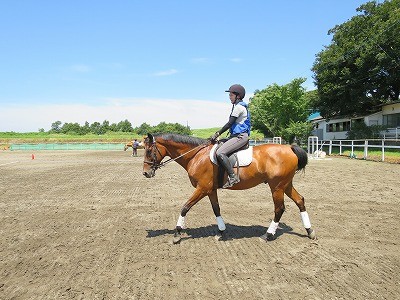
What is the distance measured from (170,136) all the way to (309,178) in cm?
1025

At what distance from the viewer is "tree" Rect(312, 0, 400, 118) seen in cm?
3178

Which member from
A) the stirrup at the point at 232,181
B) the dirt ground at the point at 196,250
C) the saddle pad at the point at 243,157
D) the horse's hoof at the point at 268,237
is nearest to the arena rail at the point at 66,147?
the dirt ground at the point at 196,250

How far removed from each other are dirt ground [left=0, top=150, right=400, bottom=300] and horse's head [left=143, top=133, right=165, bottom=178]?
4.65ft

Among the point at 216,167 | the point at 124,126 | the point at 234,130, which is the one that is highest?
the point at 124,126

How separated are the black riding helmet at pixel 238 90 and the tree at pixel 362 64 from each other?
31.4 m

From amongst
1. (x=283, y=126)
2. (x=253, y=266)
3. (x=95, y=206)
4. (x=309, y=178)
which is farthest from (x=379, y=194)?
(x=283, y=126)

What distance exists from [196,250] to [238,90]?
125 inches

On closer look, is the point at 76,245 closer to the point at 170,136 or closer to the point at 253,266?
the point at 170,136

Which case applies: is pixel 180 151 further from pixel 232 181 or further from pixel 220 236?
pixel 220 236

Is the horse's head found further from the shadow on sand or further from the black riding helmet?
the black riding helmet

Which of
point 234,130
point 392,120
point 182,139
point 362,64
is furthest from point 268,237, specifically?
point 392,120

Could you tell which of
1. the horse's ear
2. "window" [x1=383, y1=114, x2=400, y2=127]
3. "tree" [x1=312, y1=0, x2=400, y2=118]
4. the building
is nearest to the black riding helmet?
the horse's ear

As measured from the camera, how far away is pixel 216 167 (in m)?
→ 6.17

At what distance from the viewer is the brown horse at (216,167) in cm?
612
